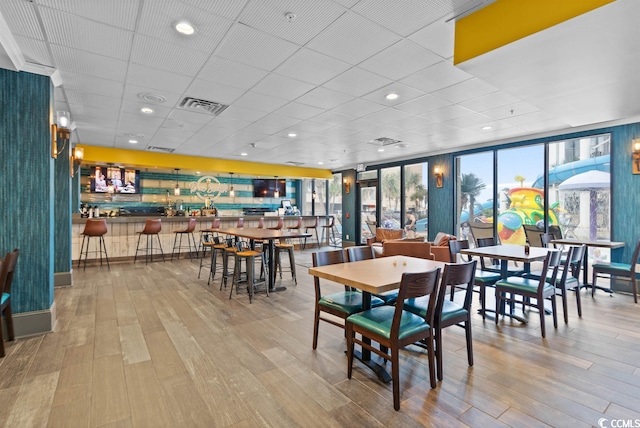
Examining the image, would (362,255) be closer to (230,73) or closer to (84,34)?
(230,73)

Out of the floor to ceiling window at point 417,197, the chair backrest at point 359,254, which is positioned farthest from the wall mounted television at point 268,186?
the chair backrest at point 359,254

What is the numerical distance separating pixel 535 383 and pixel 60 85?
234 inches

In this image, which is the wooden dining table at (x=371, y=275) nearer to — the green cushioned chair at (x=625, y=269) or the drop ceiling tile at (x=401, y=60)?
the drop ceiling tile at (x=401, y=60)

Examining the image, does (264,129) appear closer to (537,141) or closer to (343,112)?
(343,112)

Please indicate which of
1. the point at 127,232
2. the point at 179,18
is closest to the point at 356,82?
the point at 179,18

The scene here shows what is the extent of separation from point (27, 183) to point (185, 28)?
94.5 inches

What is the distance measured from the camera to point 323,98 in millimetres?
4355

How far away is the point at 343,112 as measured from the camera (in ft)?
16.3

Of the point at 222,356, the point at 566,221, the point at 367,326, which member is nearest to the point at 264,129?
the point at 222,356

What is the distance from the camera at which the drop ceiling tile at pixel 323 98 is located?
13.6 feet

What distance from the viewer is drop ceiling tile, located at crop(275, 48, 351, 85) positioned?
318 cm

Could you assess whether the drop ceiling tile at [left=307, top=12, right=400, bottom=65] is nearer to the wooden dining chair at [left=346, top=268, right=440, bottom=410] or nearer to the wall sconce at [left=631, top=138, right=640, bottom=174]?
the wooden dining chair at [left=346, top=268, right=440, bottom=410]

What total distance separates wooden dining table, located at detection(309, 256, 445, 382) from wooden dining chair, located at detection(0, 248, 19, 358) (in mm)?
2705

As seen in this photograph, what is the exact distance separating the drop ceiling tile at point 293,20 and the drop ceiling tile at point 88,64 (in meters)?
1.75
